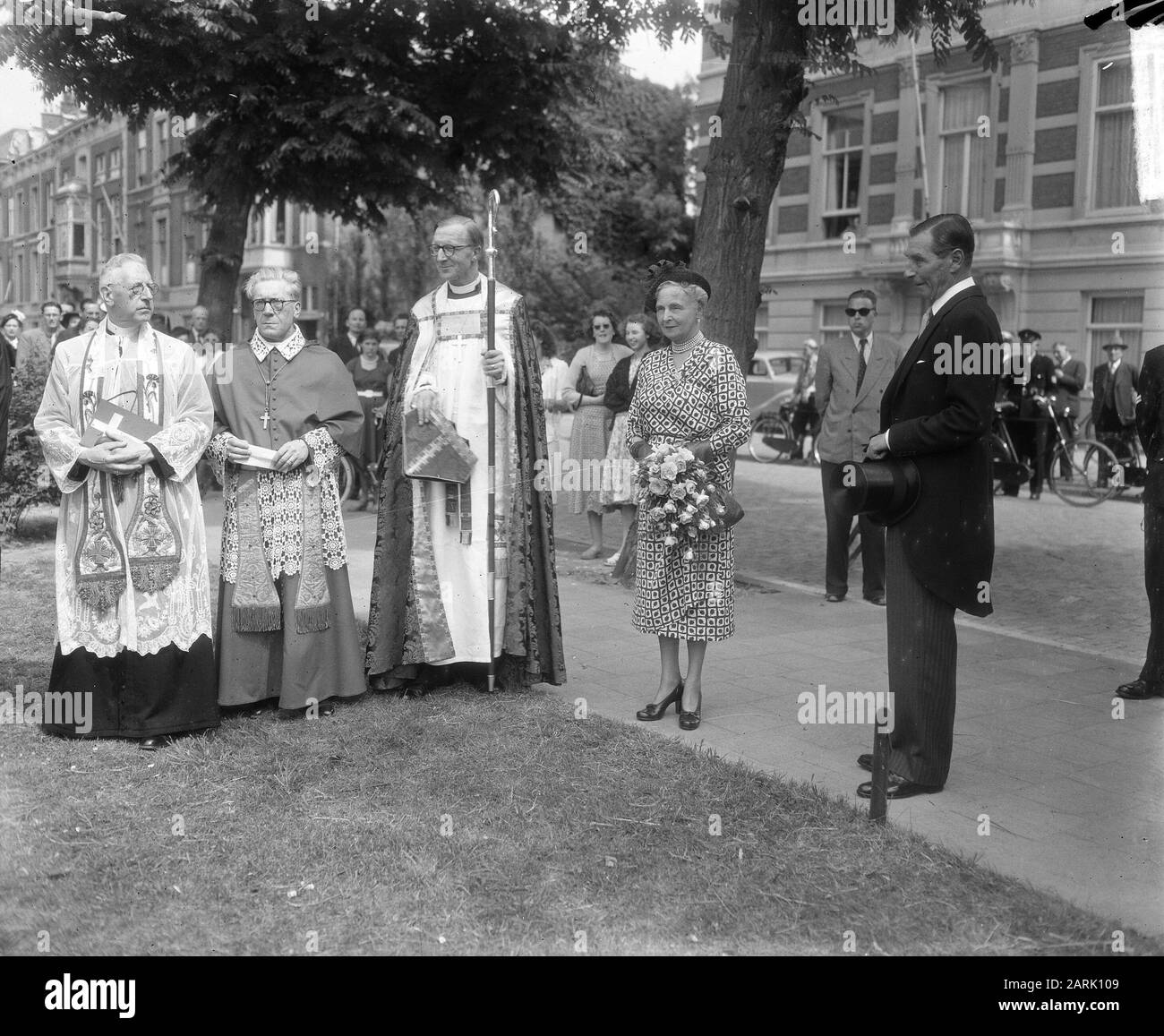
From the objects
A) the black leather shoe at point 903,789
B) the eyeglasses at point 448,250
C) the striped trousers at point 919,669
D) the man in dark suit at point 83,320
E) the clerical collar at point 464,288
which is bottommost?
the black leather shoe at point 903,789

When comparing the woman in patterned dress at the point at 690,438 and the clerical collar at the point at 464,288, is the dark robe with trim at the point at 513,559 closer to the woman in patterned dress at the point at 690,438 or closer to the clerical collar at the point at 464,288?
the clerical collar at the point at 464,288

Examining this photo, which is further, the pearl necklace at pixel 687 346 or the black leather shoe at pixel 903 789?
the pearl necklace at pixel 687 346

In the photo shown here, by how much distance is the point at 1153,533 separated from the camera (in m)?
6.63

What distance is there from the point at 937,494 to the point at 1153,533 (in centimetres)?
223

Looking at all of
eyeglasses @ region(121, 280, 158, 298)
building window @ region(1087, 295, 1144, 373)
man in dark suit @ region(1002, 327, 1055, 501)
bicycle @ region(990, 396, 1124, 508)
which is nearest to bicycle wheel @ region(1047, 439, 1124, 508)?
bicycle @ region(990, 396, 1124, 508)

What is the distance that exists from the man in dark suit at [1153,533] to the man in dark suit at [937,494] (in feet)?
6.32

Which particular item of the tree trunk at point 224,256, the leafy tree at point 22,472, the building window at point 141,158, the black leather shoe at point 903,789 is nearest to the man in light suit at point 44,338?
Answer: the leafy tree at point 22,472

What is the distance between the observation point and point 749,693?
22.0 feet

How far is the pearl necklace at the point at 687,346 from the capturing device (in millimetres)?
5980

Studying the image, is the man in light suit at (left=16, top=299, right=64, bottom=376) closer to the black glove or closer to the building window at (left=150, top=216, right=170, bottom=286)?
the black glove

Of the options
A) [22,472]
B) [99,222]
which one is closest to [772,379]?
[99,222]

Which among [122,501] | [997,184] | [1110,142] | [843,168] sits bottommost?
[122,501]

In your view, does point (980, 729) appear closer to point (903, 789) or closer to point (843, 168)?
point (903, 789)

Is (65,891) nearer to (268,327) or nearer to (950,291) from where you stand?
(268,327)
